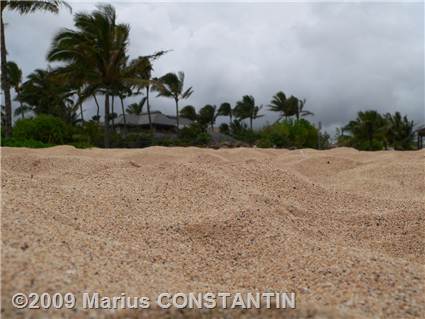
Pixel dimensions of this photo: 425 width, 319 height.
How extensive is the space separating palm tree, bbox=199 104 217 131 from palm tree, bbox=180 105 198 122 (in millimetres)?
765

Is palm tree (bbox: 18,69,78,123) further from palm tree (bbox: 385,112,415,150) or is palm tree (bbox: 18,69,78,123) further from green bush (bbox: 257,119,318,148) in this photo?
palm tree (bbox: 385,112,415,150)

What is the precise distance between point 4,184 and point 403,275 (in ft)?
7.90

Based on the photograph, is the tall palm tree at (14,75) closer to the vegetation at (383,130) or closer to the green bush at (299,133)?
the green bush at (299,133)

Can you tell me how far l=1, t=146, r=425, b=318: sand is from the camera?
5.06 feet

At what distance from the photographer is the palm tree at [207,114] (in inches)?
1946

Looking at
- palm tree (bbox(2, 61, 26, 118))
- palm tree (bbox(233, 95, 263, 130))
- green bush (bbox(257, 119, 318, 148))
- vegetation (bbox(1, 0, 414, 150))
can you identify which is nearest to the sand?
vegetation (bbox(1, 0, 414, 150))

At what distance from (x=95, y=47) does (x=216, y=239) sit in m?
14.7

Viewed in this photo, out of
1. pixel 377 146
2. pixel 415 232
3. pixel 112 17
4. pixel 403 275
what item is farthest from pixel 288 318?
pixel 377 146

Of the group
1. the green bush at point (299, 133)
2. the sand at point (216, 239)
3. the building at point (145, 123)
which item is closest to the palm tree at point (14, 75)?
the building at point (145, 123)

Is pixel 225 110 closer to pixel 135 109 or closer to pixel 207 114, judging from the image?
pixel 207 114

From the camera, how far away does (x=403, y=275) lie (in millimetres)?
1932

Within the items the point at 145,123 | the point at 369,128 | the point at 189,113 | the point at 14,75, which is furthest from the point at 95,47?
the point at 189,113

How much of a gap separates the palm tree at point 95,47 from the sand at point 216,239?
12211mm

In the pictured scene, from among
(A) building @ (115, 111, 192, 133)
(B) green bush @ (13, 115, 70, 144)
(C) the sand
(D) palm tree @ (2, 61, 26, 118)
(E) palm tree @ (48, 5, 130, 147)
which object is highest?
(D) palm tree @ (2, 61, 26, 118)
